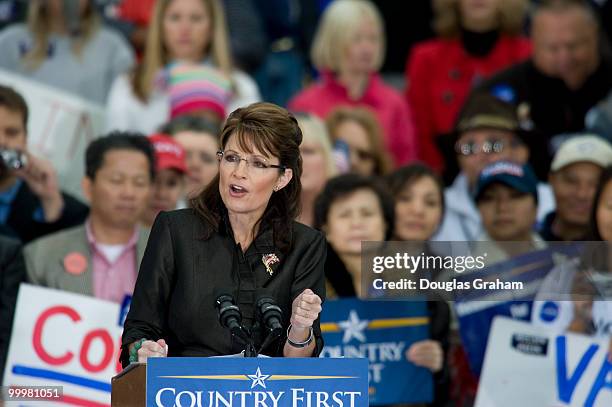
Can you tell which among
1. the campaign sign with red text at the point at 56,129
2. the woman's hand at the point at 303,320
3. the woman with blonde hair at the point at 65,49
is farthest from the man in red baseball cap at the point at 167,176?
the woman's hand at the point at 303,320

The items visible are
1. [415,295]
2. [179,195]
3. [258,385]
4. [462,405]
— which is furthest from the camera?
[179,195]

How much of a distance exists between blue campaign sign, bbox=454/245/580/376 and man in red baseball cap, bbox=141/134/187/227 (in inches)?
69.0

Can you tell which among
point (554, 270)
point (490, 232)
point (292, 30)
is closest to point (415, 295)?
point (554, 270)

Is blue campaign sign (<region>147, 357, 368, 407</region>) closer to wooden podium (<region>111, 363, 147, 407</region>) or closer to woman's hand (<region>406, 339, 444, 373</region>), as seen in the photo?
wooden podium (<region>111, 363, 147, 407</region>)

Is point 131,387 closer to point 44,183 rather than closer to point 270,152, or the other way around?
point 270,152

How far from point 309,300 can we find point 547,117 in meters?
5.08

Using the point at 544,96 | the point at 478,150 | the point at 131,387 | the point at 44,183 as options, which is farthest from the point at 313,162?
the point at 131,387

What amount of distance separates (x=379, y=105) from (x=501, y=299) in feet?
9.74

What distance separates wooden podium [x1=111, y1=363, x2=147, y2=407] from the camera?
13.5 feet

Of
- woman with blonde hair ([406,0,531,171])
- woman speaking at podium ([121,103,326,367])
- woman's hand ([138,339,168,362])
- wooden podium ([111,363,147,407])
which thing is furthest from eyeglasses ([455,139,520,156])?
wooden podium ([111,363,147,407])

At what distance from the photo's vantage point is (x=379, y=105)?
30.3 feet

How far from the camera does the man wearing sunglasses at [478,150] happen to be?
8125 millimetres

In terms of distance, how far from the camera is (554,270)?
20.9 ft

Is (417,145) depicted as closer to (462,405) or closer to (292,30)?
(292,30)
